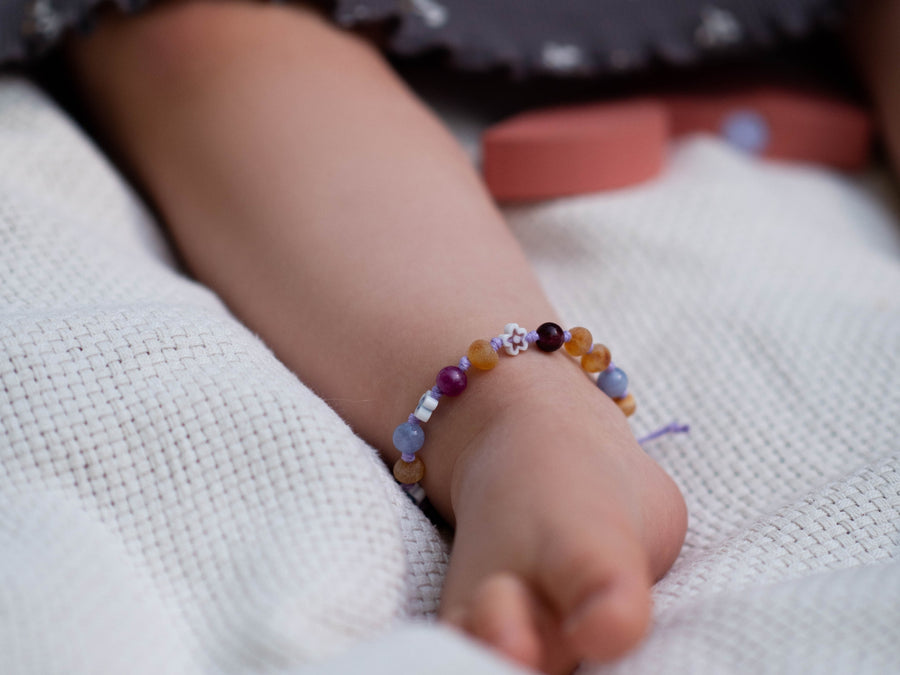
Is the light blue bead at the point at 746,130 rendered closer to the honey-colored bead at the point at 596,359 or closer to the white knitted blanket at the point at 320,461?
the white knitted blanket at the point at 320,461

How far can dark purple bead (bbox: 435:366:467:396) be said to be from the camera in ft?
1.71

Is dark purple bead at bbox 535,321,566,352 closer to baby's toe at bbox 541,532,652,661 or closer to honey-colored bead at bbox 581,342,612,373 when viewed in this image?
honey-colored bead at bbox 581,342,612,373

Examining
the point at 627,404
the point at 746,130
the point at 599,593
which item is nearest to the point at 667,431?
the point at 627,404

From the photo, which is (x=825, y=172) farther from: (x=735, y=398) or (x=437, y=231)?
(x=437, y=231)

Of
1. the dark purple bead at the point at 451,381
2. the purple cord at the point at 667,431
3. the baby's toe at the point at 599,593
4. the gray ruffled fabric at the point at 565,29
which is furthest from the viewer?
the gray ruffled fabric at the point at 565,29

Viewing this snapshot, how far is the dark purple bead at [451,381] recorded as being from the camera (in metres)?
0.52

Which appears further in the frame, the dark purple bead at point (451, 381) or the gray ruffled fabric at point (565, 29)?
the gray ruffled fabric at point (565, 29)

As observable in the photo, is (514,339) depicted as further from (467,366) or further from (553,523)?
(553,523)

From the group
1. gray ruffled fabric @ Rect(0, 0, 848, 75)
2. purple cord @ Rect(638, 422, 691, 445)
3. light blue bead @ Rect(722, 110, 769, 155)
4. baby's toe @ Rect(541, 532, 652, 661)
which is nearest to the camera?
baby's toe @ Rect(541, 532, 652, 661)

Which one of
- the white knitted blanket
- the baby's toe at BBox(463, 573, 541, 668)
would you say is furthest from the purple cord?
the baby's toe at BBox(463, 573, 541, 668)

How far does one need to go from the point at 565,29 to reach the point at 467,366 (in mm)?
485

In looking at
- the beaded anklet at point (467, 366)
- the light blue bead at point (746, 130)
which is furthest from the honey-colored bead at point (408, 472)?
the light blue bead at point (746, 130)

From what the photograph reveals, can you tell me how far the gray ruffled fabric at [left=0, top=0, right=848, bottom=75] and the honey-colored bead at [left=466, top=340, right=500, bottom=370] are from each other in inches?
15.0

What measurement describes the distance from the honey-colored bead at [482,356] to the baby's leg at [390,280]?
0.03 ft
